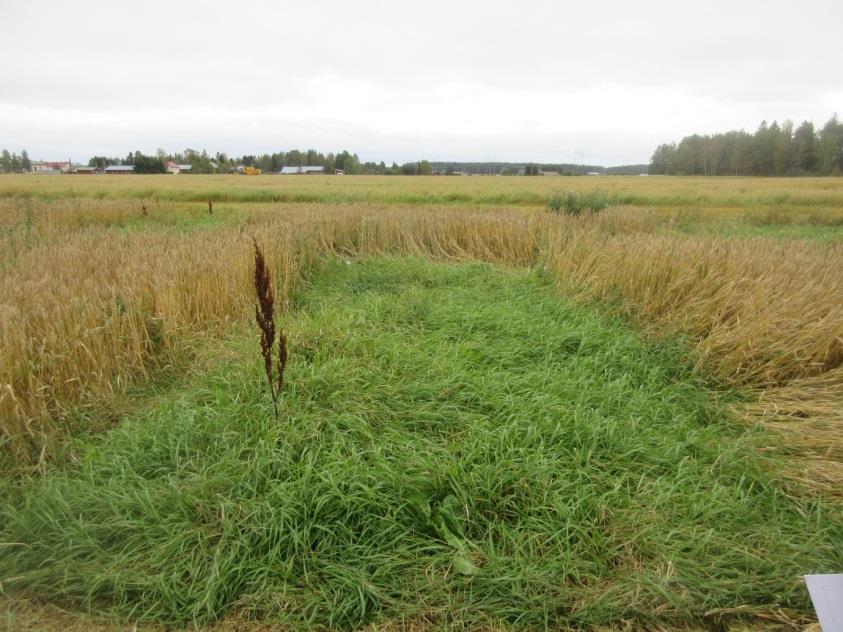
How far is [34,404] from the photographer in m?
2.45

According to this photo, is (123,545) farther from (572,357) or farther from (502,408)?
(572,357)

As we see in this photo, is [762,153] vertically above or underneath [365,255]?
above

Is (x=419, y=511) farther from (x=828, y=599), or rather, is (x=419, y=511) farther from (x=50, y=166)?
(x=50, y=166)

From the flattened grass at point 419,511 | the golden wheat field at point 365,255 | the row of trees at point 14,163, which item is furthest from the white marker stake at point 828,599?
the row of trees at point 14,163

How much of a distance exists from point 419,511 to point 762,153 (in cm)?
6334

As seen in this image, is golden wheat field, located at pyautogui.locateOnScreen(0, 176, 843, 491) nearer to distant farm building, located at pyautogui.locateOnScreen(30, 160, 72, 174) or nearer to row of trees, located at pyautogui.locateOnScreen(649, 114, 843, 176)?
row of trees, located at pyautogui.locateOnScreen(649, 114, 843, 176)

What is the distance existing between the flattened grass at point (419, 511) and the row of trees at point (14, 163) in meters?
86.1

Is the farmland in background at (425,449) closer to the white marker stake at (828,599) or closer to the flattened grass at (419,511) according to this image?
the flattened grass at (419,511)

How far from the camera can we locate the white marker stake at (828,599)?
4.46ft

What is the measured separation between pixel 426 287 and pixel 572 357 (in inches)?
99.0

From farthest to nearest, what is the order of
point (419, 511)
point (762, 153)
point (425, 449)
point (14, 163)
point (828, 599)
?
1. point (14, 163)
2. point (762, 153)
3. point (425, 449)
4. point (419, 511)
5. point (828, 599)

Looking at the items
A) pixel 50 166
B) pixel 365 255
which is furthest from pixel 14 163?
pixel 365 255

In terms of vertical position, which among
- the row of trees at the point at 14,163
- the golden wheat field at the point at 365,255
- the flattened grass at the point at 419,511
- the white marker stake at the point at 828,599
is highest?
the row of trees at the point at 14,163

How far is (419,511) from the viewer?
202 cm
